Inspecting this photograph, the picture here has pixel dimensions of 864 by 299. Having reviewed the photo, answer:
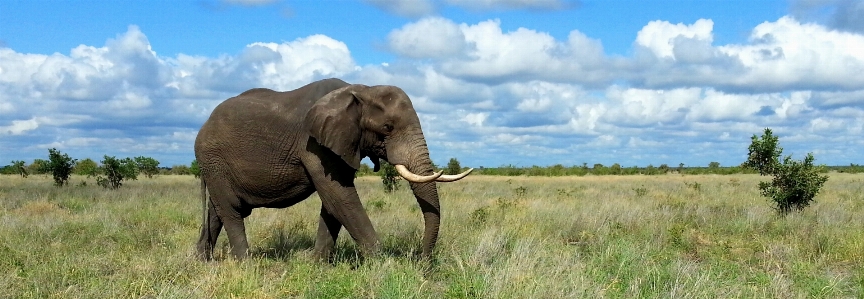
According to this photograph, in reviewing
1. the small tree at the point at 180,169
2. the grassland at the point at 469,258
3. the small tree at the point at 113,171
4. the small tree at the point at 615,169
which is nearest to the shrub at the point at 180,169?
the small tree at the point at 180,169

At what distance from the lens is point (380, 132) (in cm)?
736

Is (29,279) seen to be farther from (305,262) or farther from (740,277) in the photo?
(740,277)

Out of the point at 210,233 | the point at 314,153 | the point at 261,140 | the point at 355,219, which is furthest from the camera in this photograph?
the point at 210,233

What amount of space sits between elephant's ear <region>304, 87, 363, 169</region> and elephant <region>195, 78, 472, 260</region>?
0.03ft

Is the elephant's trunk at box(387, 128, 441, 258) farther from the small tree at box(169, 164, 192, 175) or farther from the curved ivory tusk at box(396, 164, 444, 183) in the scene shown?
the small tree at box(169, 164, 192, 175)

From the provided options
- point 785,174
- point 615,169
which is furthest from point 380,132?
point 615,169

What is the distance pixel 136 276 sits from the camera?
7184mm

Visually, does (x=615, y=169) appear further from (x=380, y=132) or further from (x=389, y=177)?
(x=380, y=132)

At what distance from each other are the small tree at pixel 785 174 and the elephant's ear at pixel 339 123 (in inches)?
416

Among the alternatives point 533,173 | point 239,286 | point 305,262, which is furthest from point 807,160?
point 533,173

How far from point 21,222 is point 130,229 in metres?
2.01

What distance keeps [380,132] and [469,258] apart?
1.73m

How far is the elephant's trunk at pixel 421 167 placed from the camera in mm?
7129

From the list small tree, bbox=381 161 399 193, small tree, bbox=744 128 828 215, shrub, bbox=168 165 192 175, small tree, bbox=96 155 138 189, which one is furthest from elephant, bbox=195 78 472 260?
shrub, bbox=168 165 192 175
